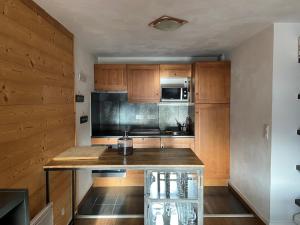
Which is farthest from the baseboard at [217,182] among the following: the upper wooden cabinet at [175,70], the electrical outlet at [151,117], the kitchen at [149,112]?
the upper wooden cabinet at [175,70]

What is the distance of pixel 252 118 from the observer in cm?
309

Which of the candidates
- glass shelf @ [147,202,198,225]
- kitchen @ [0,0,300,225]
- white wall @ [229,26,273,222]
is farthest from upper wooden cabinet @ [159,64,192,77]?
glass shelf @ [147,202,198,225]

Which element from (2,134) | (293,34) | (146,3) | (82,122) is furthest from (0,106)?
(293,34)

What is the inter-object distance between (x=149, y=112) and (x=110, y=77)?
38.3 inches

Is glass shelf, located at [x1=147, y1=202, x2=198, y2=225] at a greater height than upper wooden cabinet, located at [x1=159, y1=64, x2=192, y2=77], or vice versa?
upper wooden cabinet, located at [x1=159, y1=64, x2=192, y2=77]

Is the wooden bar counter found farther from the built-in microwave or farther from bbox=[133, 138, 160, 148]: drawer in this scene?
the built-in microwave

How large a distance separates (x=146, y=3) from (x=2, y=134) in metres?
1.42

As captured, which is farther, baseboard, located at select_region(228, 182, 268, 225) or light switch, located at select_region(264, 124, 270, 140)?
baseboard, located at select_region(228, 182, 268, 225)

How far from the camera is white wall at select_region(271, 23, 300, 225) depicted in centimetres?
255

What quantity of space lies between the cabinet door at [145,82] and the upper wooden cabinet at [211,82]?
2.20 ft

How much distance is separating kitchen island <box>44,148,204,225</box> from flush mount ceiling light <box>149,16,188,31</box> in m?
1.32

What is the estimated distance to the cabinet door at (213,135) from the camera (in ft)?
13.4

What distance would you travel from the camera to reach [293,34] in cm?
254

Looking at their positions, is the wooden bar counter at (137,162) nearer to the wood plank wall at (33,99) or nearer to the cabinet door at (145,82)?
the wood plank wall at (33,99)
